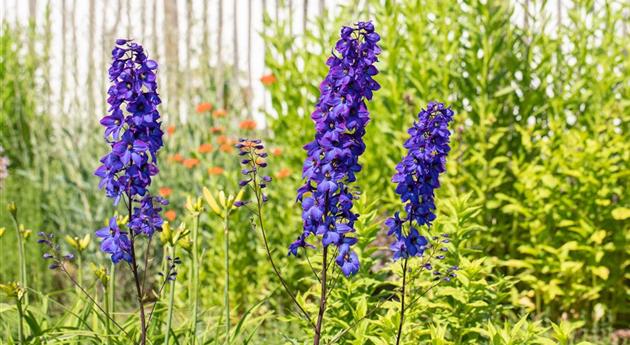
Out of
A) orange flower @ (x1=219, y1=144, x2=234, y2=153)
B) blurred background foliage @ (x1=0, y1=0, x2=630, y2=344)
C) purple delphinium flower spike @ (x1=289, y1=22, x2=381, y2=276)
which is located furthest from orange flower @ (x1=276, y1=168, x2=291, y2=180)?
purple delphinium flower spike @ (x1=289, y1=22, x2=381, y2=276)

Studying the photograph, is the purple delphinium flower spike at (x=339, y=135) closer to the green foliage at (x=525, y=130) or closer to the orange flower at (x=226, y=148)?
the green foliage at (x=525, y=130)

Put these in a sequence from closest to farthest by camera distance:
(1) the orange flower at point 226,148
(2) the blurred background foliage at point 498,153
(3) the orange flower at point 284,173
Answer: (2) the blurred background foliage at point 498,153 < (3) the orange flower at point 284,173 < (1) the orange flower at point 226,148

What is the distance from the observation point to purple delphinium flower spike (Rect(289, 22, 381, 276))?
251 centimetres

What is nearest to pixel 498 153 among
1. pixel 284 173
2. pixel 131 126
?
pixel 284 173

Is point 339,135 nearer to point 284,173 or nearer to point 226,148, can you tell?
point 284,173

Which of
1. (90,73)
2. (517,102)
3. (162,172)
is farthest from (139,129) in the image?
(90,73)

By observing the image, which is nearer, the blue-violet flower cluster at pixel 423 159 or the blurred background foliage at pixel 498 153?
the blue-violet flower cluster at pixel 423 159

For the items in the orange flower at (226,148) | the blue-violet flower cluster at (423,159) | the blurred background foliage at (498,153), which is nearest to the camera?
the blue-violet flower cluster at (423,159)

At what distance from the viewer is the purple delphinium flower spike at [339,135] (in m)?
2.51

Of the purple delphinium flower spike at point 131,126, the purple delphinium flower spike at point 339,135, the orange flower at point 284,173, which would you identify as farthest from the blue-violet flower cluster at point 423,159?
the orange flower at point 284,173

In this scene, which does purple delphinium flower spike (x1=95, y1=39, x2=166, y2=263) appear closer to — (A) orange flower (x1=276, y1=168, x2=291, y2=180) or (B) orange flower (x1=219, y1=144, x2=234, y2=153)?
(A) orange flower (x1=276, y1=168, x2=291, y2=180)

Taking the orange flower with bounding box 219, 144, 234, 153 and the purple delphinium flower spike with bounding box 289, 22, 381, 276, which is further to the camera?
the orange flower with bounding box 219, 144, 234, 153

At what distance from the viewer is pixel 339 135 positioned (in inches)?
99.6

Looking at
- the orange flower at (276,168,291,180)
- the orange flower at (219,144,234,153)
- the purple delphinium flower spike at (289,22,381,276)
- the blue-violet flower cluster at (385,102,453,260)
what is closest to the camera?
the purple delphinium flower spike at (289,22,381,276)
